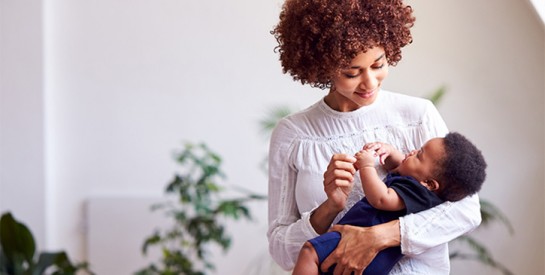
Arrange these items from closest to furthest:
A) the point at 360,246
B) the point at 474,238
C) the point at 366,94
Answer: the point at 360,246 → the point at 366,94 → the point at 474,238

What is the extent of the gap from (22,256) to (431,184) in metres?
2.76

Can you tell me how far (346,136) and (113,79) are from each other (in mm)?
2786

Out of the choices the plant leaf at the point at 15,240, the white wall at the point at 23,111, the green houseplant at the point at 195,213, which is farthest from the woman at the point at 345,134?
the white wall at the point at 23,111

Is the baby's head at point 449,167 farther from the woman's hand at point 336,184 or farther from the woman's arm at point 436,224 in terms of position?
the woman's hand at point 336,184

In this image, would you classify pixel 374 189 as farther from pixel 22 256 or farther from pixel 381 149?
pixel 22 256

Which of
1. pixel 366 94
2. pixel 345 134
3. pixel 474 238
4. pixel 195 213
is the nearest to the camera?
pixel 366 94

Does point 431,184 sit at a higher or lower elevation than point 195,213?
higher

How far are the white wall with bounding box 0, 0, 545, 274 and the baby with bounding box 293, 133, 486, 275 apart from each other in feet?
7.56

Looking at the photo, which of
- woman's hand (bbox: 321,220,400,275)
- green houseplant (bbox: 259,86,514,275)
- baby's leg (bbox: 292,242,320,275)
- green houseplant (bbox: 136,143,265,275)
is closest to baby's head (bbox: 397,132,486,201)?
woman's hand (bbox: 321,220,400,275)

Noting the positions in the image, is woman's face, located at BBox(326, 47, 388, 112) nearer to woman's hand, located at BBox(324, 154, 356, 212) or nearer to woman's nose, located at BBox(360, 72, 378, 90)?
woman's nose, located at BBox(360, 72, 378, 90)

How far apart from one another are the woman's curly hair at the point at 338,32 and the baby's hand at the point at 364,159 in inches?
7.1

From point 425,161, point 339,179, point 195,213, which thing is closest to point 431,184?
point 425,161

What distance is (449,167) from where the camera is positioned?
186 centimetres

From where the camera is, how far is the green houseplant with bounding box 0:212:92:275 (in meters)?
4.10
